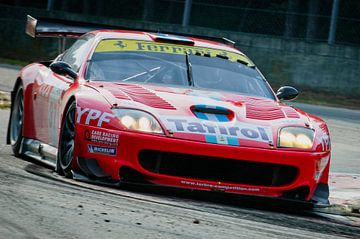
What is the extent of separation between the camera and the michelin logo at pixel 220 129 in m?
7.35

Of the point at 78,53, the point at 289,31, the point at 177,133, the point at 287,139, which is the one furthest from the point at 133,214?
the point at 289,31

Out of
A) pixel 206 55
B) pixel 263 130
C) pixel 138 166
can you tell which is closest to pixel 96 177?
pixel 138 166

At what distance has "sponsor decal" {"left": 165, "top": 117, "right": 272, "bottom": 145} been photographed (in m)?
7.34

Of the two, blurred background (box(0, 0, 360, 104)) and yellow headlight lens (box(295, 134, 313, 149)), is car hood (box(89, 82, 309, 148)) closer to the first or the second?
yellow headlight lens (box(295, 134, 313, 149))

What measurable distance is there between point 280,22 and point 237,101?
16506 millimetres

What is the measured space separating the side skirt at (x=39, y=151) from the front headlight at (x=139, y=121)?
1149mm

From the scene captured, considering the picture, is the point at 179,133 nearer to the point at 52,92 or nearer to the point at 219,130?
the point at 219,130

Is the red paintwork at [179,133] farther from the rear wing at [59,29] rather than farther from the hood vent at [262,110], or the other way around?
the rear wing at [59,29]

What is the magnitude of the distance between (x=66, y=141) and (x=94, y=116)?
0.54 meters

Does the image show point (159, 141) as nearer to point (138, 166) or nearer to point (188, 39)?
point (138, 166)

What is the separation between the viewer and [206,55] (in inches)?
358

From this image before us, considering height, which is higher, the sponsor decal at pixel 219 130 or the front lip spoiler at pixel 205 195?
Result: the sponsor decal at pixel 219 130

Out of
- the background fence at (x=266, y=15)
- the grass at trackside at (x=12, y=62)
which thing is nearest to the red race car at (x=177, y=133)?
the background fence at (x=266, y=15)

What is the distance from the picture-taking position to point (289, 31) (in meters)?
24.2
